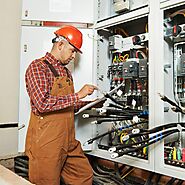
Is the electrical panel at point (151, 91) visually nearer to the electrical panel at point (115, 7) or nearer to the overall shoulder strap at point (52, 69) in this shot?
Answer: the electrical panel at point (115, 7)

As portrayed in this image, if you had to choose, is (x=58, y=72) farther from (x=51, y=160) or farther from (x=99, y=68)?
(x=51, y=160)

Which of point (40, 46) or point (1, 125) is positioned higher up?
point (40, 46)

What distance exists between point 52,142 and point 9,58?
2.47 feet

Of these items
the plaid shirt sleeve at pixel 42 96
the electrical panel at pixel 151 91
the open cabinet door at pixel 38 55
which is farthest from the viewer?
the open cabinet door at pixel 38 55

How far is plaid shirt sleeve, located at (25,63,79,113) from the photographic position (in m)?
1.58

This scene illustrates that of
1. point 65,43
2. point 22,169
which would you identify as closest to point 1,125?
point 22,169

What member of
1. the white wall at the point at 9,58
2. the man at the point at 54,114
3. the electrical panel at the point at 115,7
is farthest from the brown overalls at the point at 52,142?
the electrical panel at the point at 115,7

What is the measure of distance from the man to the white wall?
331 mm

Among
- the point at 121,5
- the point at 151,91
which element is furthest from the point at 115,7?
the point at 151,91

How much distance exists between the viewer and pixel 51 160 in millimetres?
1612

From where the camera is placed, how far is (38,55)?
76.8 inches

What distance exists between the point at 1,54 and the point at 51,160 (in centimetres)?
87

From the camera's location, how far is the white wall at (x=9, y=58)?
77.1 inches

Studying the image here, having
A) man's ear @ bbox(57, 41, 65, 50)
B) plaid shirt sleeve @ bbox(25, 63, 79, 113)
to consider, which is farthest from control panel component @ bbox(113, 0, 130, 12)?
plaid shirt sleeve @ bbox(25, 63, 79, 113)
